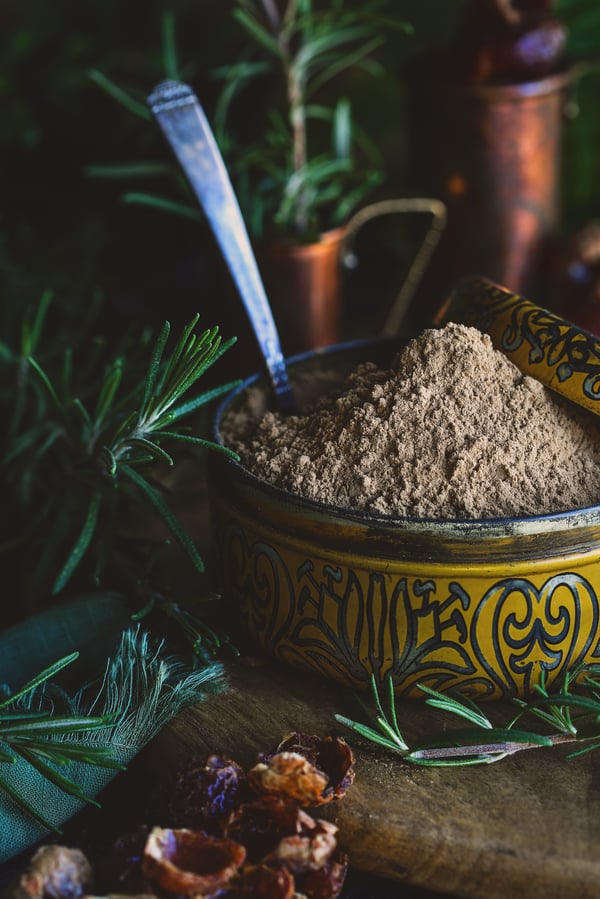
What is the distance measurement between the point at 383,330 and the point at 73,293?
0.38m

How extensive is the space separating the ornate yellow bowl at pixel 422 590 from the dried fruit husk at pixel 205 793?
4.3 inches

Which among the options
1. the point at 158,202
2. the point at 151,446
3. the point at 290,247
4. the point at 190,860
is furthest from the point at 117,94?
the point at 190,860

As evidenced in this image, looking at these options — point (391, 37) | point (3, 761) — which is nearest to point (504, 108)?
point (391, 37)

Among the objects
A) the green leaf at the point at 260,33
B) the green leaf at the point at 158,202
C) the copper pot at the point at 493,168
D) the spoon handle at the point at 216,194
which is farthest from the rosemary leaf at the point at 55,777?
the copper pot at the point at 493,168

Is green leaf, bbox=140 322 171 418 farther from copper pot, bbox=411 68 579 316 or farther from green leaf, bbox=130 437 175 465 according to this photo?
copper pot, bbox=411 68 579 316

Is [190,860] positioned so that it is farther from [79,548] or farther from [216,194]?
[216,194]

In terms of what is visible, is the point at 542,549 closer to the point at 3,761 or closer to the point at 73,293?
the point at 3,761

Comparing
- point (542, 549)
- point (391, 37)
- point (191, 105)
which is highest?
point (191, 105)

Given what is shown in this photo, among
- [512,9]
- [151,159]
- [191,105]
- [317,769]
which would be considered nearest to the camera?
[317,769]

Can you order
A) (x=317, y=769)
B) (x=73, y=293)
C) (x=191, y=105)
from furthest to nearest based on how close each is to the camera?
(x=73, y=293) → (x=191, y=105) → (x=317, y=769)

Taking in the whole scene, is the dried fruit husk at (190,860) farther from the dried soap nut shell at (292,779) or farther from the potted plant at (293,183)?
the potted plant at (293,183)

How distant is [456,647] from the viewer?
0.62 metres

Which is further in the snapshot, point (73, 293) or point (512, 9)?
point (73, 293)

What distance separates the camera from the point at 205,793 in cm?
56
